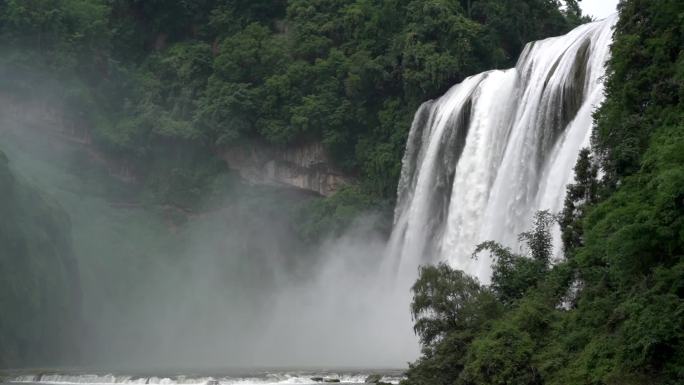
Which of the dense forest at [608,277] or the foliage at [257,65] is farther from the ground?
the foliage at [257,65]

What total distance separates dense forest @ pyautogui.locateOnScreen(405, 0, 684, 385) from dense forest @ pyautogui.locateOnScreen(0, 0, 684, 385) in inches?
2.1

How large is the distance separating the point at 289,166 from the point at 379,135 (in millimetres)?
6094

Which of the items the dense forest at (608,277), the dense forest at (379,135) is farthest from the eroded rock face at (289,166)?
the dense forest at (608,277)

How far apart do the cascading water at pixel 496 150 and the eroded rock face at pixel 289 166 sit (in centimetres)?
757

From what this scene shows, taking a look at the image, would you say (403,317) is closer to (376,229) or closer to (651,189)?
(376,229)

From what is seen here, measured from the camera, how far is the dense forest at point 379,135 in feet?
82.2

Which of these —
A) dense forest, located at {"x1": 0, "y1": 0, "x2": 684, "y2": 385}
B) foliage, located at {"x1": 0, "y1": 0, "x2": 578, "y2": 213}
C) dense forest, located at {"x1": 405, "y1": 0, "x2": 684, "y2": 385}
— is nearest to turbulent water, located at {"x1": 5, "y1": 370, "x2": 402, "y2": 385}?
dense forest, located at {"x1": 0, "y1": 0, "x2": 684, "y2": 385}

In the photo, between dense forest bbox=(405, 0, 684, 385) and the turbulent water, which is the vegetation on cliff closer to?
the turbulent water

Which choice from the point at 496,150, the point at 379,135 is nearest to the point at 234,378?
the point at 496,150

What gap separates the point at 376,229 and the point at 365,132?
6.42m

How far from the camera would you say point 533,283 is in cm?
3209

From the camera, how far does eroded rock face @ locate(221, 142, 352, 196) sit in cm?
6309

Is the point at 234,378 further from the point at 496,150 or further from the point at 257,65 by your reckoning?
the point at 257,65

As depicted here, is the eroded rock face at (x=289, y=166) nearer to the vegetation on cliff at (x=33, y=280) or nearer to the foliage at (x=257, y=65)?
the foliage at (x=257, y=65)
